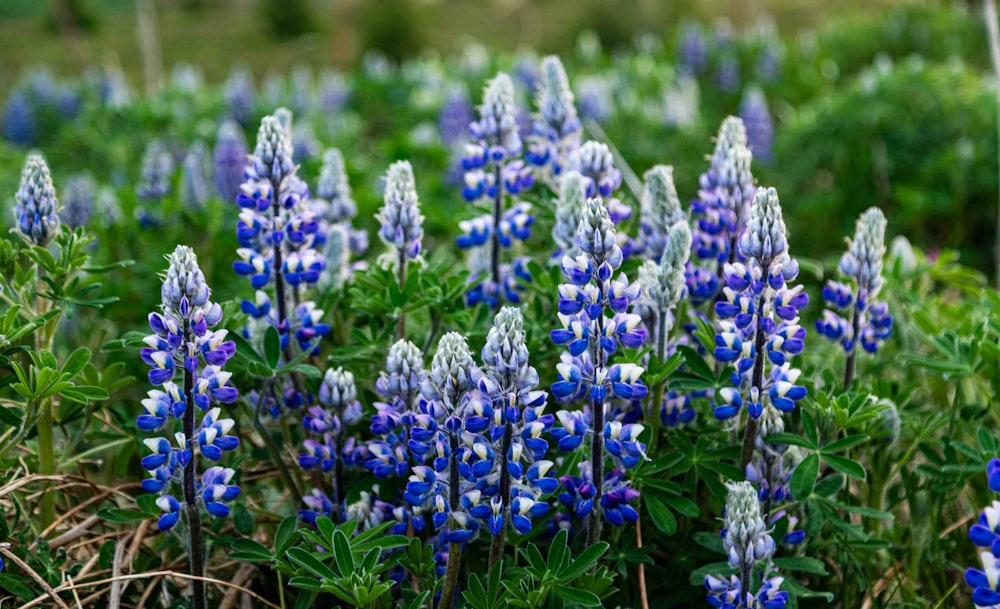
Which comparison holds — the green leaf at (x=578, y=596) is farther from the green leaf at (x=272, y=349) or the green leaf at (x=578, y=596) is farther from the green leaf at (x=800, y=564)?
the green leaf at (x=272, y=349)

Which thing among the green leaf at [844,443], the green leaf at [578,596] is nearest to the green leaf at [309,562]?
the green leaf at [578,596]

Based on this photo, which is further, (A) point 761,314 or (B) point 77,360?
(B) point 77,360

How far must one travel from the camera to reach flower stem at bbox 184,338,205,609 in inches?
80.5

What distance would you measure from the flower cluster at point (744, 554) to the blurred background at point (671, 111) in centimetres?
145

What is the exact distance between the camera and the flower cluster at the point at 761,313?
2100 millimetres

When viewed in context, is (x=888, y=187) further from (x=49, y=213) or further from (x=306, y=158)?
(x=49, y=213)

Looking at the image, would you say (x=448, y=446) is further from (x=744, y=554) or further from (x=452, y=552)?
(x=744, y=554)

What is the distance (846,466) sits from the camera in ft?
7.50

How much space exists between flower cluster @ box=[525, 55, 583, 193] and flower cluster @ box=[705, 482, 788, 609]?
49.7 inches

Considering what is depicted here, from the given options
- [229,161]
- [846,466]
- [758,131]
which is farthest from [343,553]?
[758,131]

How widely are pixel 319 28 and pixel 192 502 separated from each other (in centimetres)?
1872

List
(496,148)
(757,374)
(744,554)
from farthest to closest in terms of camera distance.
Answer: (496,148) < (757,374) < (744,554)

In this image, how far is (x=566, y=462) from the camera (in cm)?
233

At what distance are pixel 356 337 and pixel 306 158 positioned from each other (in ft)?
11.5
